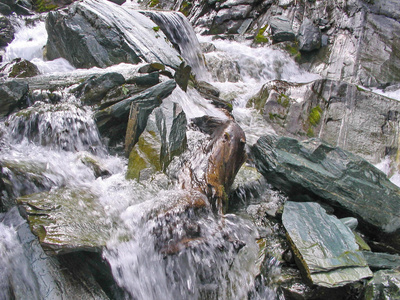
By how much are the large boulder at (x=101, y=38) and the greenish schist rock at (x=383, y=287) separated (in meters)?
7.86

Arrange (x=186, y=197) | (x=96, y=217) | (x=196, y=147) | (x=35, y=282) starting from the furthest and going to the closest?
(x=196, y=147) < (x=186, y=197) < (x=96, y=217) < (x=35, y=282)

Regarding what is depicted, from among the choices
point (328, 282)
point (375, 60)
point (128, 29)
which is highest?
point (375, 60)

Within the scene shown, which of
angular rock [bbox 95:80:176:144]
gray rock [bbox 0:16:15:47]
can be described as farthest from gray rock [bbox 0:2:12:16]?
angular rock [bbox 95:80:176:144]

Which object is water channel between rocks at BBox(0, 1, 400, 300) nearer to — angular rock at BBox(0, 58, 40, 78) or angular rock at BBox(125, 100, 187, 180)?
angular rock at BBox(125, 100, 187, 180)

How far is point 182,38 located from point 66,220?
10.3 metres

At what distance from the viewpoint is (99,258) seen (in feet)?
11.0

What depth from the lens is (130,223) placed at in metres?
3.83

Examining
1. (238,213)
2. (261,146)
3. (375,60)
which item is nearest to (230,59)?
(375,60)

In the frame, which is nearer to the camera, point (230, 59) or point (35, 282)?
point (35, 282)

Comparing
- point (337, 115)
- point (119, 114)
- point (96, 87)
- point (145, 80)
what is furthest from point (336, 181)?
point (96, 87)

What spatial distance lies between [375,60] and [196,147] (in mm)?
11368

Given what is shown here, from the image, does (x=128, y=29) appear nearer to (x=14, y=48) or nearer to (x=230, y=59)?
(x=230, y=59)

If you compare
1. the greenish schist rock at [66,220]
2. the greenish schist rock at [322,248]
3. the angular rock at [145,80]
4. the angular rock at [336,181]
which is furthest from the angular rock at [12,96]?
the greenish schist rock at [322,248]

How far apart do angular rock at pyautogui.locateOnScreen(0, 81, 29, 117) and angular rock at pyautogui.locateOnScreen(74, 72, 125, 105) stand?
1.05 meters
